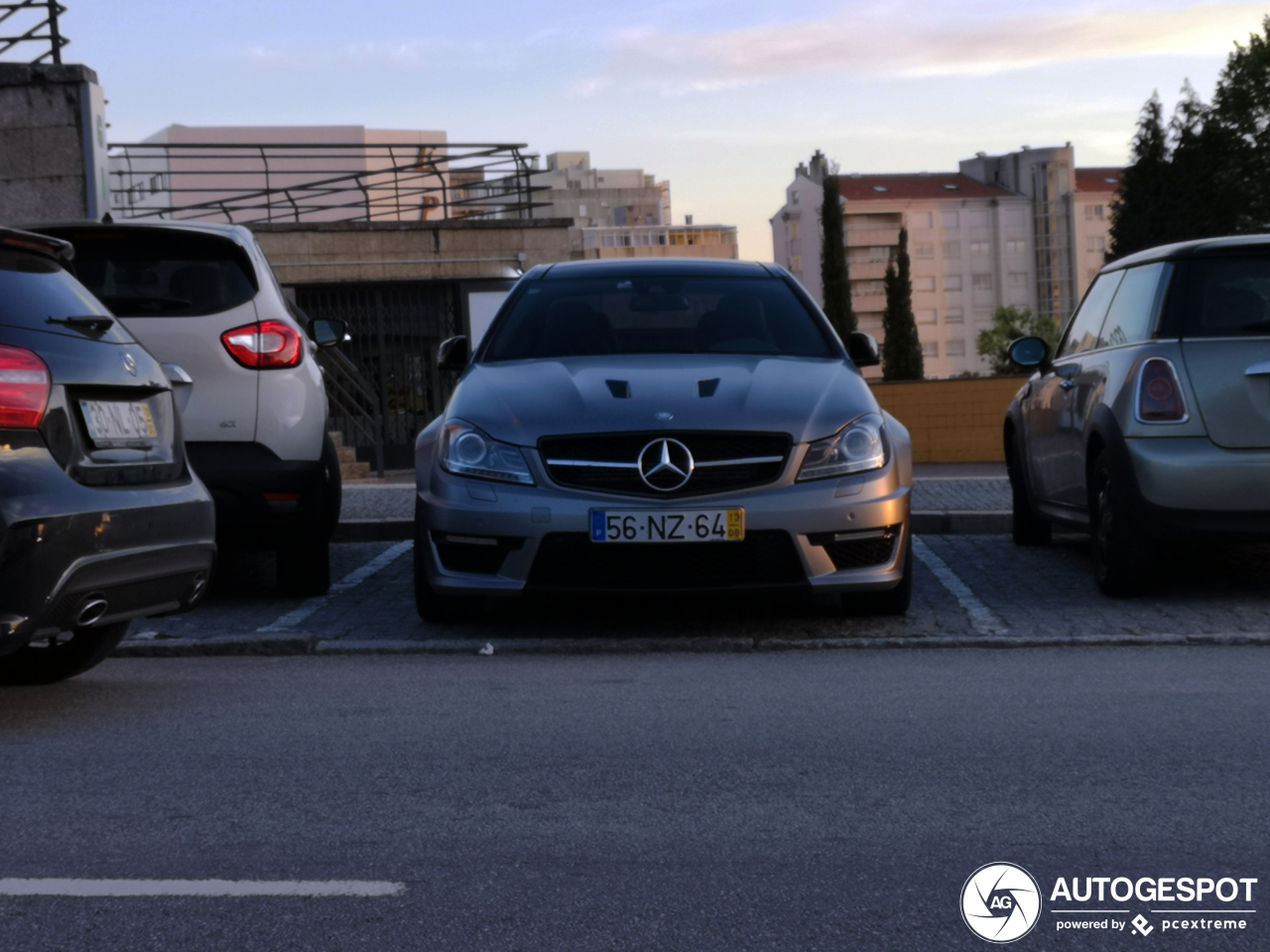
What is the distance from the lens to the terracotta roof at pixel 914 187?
5551 inches

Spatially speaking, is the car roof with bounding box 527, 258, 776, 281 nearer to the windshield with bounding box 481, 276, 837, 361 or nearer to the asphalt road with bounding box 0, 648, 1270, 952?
the windshield with bounding box 481, 276, 837, 361

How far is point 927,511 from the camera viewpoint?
40.1 ft

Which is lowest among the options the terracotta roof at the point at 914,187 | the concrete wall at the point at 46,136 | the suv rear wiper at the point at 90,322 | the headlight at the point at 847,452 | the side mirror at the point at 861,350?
the headlight at the point at 847,452

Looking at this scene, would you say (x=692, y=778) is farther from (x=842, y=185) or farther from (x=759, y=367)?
(x=842, y=185)

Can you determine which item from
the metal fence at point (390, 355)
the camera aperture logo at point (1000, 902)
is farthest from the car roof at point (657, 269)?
the metal fence at point (390, 355)

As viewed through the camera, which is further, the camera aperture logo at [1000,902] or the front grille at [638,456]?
the front grille at [638,456]

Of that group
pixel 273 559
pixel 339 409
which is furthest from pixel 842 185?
pixel 273 559

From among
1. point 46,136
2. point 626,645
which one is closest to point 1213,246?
point 626,645

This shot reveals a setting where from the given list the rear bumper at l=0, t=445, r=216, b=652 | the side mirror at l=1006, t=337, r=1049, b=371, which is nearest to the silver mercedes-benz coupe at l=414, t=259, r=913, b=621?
the rear bumper at l=0, t=445, r=216, b=652

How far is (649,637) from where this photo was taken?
280 inches

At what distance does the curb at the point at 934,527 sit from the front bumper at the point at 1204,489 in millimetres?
4136

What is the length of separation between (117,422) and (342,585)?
12.7 feet

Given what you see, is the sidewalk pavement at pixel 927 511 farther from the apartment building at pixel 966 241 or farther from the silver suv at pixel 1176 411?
the apartment building at pixel 966 241

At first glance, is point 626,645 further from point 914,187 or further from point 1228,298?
point 914,187
